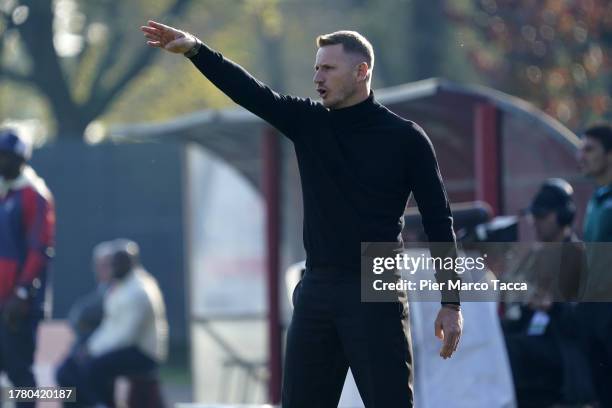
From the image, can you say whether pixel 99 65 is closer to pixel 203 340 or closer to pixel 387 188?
pixel 203 340

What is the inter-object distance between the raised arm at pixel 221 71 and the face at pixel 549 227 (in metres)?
3.94

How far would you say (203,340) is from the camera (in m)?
14.2

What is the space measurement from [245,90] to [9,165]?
429 cm

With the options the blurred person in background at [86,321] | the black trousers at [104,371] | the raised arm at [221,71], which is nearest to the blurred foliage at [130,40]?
the blurred person in background at [86,321]

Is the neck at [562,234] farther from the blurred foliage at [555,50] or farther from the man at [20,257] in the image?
the blurred foliage at [555,50]

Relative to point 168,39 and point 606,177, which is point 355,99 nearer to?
point 168,39

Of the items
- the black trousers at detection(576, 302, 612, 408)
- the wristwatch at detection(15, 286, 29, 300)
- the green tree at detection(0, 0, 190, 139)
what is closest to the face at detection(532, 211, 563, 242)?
the black trousers at detection(576, 302, 612, 408)

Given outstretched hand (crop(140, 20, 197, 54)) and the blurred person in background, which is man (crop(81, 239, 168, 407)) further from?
outstretched hand (crop(140, 20, 197, 54))

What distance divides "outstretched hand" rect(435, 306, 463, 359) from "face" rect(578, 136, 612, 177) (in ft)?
10.2

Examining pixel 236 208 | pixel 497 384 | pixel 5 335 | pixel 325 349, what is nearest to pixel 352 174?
pixel 325 349

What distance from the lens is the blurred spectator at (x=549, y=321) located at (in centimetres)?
947

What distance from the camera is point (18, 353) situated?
10031 millimetres

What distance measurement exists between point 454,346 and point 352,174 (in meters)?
0.81

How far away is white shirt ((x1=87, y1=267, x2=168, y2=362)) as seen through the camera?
13211mm
